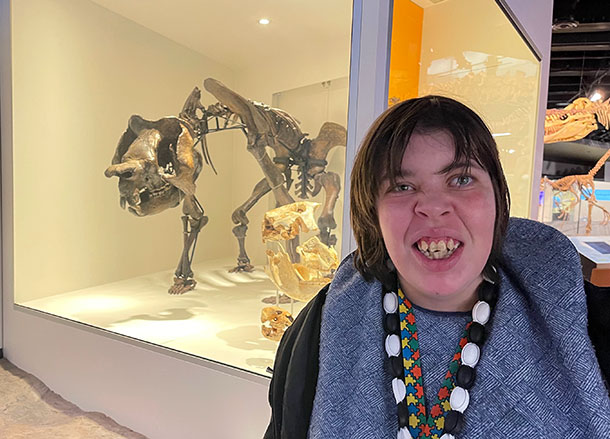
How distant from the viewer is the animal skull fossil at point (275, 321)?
160 centimetres

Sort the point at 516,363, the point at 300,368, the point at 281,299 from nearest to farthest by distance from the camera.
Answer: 1. the point at 516,363
2. the point at 300,368
3. the point at 281,299

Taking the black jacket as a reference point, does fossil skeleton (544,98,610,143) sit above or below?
above

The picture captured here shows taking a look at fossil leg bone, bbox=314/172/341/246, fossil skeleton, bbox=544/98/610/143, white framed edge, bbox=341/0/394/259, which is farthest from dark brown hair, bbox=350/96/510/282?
fossil skeleton, bbox=544/98/610/143

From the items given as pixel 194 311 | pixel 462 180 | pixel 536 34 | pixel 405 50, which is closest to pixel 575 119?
pixel 536 34

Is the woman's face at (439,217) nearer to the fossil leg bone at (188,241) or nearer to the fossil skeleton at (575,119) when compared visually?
the fossil leg bone at (188,241)

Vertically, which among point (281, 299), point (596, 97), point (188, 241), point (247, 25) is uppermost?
point (596, 97)

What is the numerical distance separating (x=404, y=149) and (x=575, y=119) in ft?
16.9

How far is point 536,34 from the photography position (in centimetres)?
261

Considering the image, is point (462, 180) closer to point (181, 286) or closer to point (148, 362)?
point (148, 362)

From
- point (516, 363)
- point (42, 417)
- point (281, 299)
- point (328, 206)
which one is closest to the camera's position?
point (516, 363)

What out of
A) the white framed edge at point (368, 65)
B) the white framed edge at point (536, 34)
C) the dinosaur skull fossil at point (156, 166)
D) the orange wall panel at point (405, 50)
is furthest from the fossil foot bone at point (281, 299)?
the white framed edge at point (536, 34)

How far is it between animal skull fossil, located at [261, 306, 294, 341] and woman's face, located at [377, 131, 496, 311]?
1.02 metres

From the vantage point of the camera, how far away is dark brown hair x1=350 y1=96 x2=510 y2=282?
0.62m

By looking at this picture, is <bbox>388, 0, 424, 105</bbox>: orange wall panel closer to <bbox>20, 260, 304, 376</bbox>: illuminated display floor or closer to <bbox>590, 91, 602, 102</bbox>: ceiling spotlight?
<bbox>20, 260, 304, 376</bbox>: illuminated display floor
